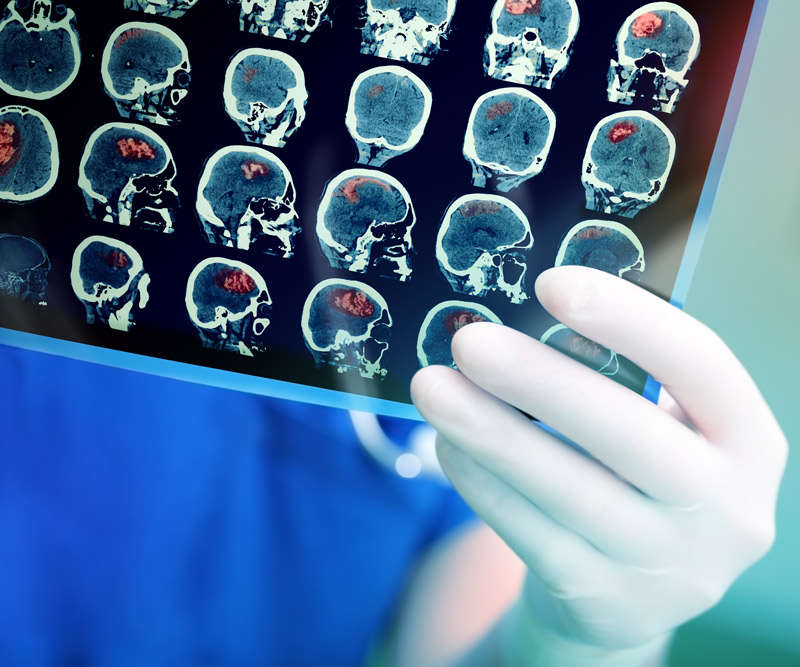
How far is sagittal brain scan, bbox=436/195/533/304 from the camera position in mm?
614

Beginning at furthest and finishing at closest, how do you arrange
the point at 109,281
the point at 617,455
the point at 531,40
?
the point at 109,281, the point at 531,40, the point at 617,455

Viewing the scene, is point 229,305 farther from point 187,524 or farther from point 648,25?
point 648,25

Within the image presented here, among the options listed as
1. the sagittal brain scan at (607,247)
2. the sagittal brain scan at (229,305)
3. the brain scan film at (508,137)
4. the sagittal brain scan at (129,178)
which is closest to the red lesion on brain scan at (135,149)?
the sagittal brain scan at (129,178)

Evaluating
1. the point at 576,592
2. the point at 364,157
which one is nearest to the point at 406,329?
the point at 364,157

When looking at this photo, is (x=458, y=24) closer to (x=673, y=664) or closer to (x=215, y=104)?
(x=215, y=104)

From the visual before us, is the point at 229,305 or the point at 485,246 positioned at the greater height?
the point at 485,246

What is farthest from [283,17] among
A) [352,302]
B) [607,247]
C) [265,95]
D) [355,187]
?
[607,247]

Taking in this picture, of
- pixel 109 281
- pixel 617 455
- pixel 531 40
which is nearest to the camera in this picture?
pixel 617 455

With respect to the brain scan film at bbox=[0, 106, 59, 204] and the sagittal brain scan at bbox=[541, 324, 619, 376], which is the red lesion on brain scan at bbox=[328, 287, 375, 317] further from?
the brain scan film at bbox=[0, 106, 59, 204]

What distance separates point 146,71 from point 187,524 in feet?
1.65

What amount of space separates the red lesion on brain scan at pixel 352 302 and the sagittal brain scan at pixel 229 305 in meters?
0.07

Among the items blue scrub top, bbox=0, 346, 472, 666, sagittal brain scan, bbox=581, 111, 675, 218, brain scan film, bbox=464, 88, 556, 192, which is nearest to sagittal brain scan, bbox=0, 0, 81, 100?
blue scrub top, bbox=0, 346, 472, 666

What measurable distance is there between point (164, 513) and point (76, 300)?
27cm

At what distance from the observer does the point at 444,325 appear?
25.4 inches
